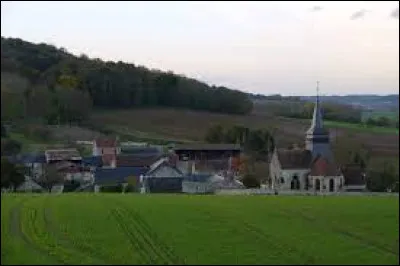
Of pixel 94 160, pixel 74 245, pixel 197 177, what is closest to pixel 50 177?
pixel 94 160

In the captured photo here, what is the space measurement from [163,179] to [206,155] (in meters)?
16.2

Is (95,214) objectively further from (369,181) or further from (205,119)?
(205,119)

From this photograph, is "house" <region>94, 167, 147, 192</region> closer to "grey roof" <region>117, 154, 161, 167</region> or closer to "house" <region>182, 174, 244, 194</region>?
"grey roof" <region>117, 154, 161, 167</region>

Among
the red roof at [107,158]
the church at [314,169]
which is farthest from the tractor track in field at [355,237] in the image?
the red roof at [107,158]

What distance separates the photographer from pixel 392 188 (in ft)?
169

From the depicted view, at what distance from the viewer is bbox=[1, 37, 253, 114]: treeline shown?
13.4 m

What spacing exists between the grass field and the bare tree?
20219 mm

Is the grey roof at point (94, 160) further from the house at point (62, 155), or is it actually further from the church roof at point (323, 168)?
the church roof at point (323, 168)

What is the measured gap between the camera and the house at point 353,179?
5869 cm

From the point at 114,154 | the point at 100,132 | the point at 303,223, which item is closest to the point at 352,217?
the point at 303,223

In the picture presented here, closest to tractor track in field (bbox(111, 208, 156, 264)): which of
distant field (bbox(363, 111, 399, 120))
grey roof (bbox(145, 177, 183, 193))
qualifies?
distant field (bbox(363, 111, 399, 120))

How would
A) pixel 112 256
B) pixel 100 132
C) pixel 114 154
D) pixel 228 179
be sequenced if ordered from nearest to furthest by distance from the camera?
1. pixel 112 256
2. pixel 228 179
3. pixel 114 154
4. pixel 100 132

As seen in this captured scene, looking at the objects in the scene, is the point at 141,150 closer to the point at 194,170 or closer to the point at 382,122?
the point at 194,170

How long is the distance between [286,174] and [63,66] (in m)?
43.5
